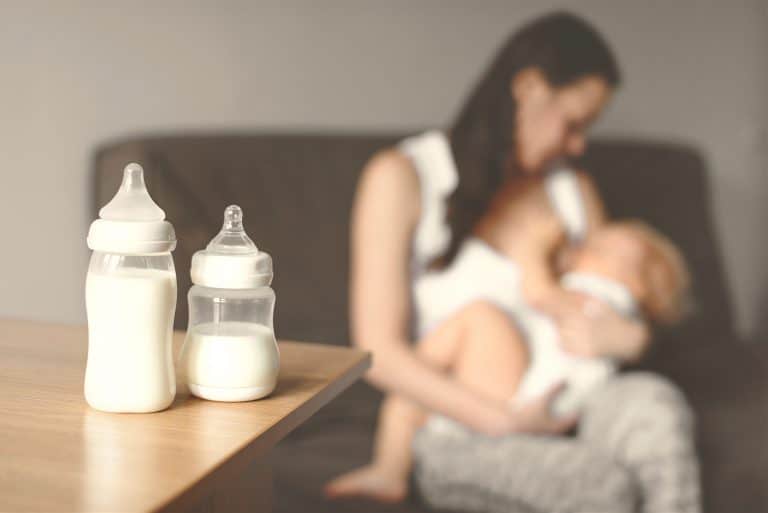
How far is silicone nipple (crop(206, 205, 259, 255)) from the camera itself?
773mm

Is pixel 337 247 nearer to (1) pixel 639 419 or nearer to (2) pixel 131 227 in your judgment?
(1) pixel 639 419

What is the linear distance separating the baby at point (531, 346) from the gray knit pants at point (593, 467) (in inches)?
4.1

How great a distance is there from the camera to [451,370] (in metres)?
1.89

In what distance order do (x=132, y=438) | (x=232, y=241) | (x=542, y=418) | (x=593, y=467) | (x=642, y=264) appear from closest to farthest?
(x=132, y=438) < (x=232, y=241) < (x=593, y=467) < (x=542, y=418) < (x=642, y=264)

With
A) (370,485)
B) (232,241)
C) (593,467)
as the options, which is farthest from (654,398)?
(232,241)

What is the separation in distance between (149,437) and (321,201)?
1304 mm

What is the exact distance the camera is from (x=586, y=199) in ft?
6.52

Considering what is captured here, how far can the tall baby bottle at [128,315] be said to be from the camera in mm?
709

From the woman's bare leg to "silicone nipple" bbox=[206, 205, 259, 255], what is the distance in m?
1.11

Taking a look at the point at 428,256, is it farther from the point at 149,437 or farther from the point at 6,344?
the point at 149,437

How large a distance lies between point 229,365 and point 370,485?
120 cm

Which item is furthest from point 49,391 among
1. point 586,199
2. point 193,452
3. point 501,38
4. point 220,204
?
point 501,38

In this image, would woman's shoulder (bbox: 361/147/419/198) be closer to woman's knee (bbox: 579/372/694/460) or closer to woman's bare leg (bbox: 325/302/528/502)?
woman's bare leg (bbox: 325/302/528/502)

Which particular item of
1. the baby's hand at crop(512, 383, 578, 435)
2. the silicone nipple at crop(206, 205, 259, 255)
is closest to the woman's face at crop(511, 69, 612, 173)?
the baby's hand at crop(512, 383, 578, 435)
